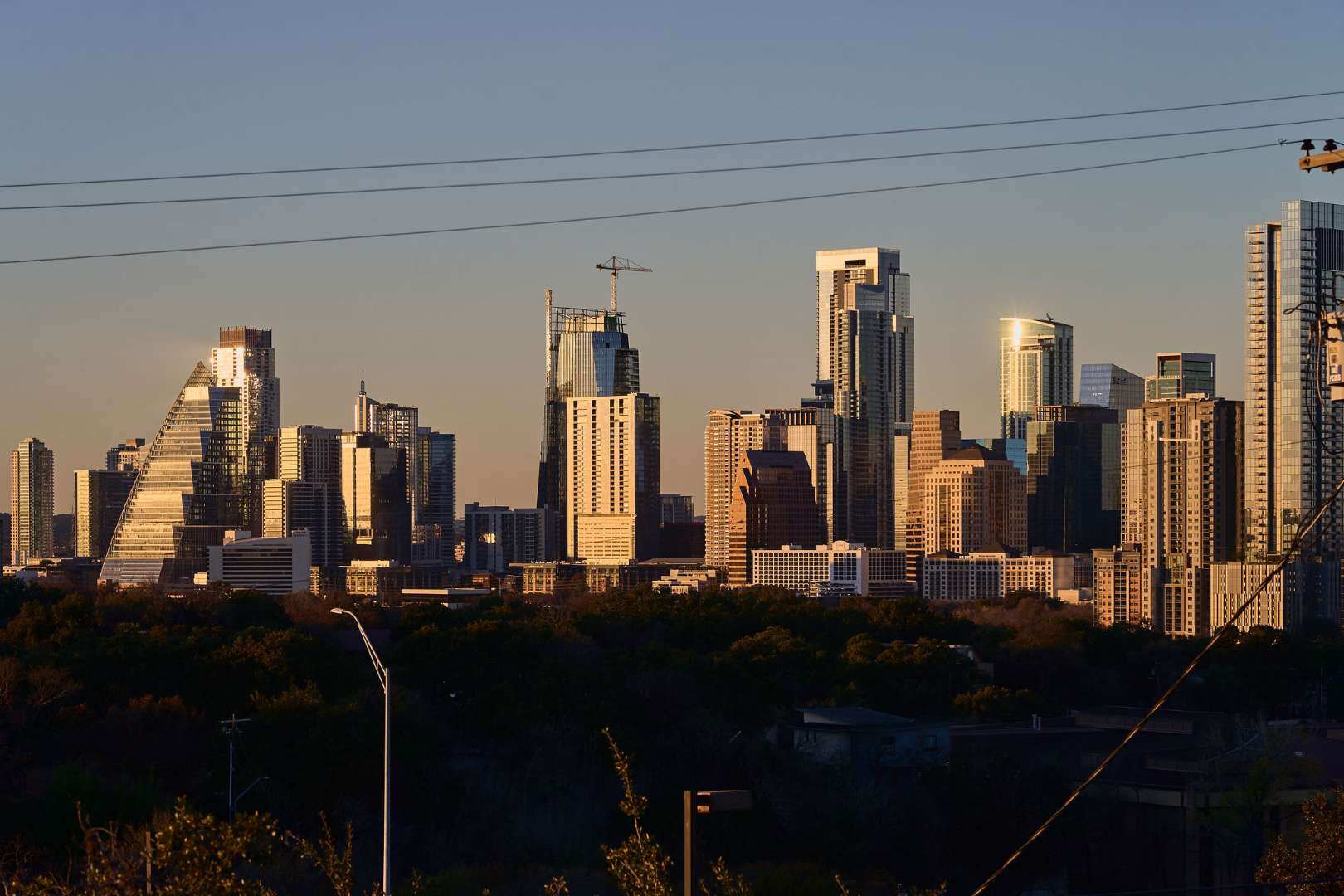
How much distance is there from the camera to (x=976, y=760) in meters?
48.2

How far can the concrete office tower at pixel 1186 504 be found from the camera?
17888 cm

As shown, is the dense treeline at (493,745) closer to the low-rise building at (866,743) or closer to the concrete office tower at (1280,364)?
the low-rise building at (866,743)

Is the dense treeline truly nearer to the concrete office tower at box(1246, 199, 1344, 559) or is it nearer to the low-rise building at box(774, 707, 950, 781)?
the low-rise building at box(774, 707, 950, 781)

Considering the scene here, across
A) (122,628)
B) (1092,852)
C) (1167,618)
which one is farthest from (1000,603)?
(1092,852)

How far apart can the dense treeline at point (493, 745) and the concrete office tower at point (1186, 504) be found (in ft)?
361

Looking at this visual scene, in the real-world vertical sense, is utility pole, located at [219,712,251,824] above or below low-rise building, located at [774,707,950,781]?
above

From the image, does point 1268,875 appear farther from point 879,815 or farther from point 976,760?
point 976,760

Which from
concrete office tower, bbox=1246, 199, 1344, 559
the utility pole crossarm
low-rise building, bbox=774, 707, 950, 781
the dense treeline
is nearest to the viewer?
the utility pole crossarm

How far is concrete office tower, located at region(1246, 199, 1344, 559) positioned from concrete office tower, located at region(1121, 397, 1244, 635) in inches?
193

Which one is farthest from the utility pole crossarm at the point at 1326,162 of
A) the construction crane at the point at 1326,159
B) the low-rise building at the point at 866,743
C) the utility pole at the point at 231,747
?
the low-rise building at the point at 866,743

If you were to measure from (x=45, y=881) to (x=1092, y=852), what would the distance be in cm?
2982

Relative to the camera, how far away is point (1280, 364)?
177 meters

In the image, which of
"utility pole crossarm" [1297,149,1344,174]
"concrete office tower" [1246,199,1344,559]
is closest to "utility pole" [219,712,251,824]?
"utility pole crossarm" [1297,149,1344,174]

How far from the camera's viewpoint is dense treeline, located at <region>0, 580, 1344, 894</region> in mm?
36875
